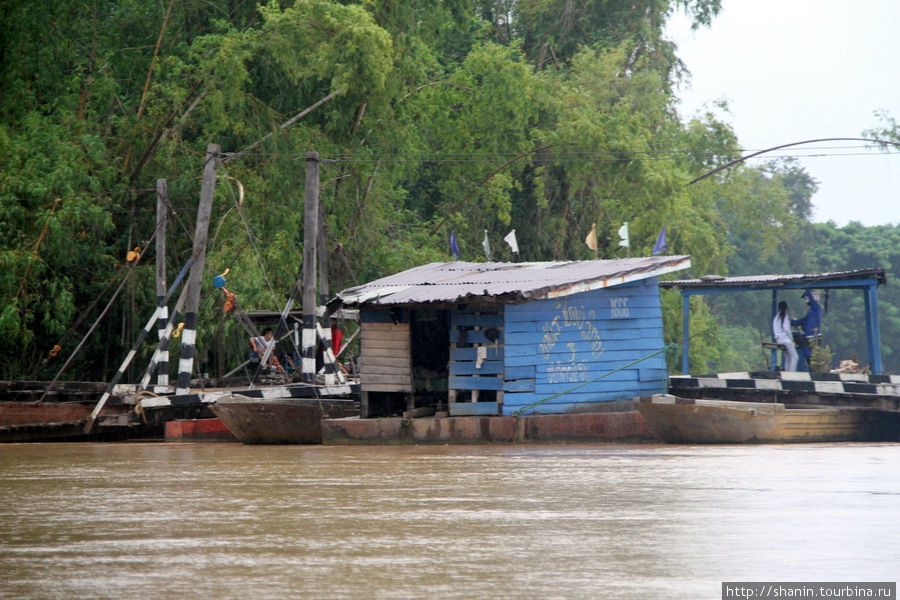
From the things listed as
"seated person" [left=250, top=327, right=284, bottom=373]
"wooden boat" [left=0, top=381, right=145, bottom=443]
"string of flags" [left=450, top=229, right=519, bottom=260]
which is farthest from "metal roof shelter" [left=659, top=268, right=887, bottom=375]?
"wooden boat" [left=0, top=381, right=145, bottom=443]

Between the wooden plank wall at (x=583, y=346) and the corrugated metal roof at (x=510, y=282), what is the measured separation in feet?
1.36

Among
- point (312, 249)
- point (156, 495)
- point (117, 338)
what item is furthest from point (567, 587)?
point (117, 338)

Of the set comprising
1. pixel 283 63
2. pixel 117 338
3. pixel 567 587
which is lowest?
pixel 567 587

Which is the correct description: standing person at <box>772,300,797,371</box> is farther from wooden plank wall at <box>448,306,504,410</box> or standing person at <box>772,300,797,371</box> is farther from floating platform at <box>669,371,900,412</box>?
wooden plank wall at <box>448,306,504,410</box>

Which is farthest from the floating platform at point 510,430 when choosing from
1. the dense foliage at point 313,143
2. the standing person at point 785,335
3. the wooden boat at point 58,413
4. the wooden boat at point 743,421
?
the dense foliage at point 313,143

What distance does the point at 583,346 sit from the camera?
1695 cm

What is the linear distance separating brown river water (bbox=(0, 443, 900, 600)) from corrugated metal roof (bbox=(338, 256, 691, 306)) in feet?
11.0

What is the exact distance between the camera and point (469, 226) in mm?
30953

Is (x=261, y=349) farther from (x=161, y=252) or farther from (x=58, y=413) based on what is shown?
(x=58, y=413)

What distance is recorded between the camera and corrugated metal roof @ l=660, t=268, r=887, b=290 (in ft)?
53.5

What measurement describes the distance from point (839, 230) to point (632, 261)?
41.9 m

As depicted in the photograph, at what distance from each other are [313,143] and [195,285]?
707 centimetres

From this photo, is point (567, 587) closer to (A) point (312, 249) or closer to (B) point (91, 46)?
(A) point (312, 249)

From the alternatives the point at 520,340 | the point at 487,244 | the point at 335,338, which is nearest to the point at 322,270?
the point at 335,338
